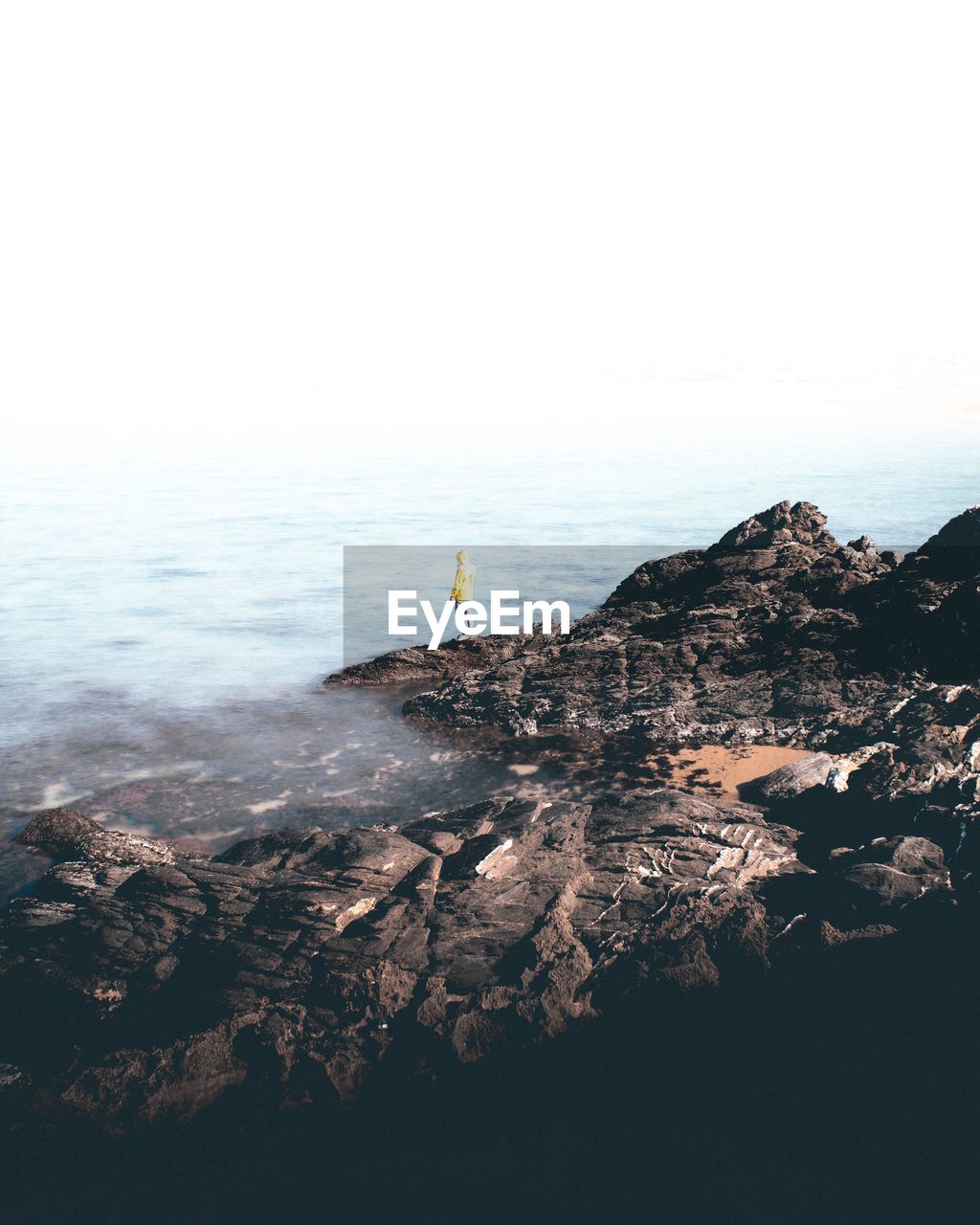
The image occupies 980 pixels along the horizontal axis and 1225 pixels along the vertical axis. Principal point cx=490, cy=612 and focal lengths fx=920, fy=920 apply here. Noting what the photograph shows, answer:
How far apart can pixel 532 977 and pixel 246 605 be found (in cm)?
2413

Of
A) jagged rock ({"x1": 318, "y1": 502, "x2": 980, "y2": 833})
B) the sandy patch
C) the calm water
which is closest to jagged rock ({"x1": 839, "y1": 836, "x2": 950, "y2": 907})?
jagged rock ({"x1": 318, "y1": 502, "x2": 980, "y2": 833})

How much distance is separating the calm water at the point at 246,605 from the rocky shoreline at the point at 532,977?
2074 millimetres

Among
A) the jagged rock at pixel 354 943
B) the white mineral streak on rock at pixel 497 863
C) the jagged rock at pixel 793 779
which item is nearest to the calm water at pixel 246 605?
the jagged rock at pixel 354 943

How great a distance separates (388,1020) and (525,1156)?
1.75 metres

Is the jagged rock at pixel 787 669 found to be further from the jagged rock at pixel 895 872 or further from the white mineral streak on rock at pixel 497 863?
the white mineral streak on rock at pixel 497 863

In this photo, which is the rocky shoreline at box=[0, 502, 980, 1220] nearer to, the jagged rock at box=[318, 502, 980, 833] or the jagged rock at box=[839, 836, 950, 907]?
the jagged rock at box=[839, 836, 950, 907]

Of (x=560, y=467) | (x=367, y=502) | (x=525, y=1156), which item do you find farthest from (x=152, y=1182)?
(x=560, y=467)

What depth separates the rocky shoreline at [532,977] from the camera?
7.07 meters

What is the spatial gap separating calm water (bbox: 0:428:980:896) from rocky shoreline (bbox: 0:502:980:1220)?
2074 mm

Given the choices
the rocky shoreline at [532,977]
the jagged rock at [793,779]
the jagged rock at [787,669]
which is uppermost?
the jagged rock at [787,669]

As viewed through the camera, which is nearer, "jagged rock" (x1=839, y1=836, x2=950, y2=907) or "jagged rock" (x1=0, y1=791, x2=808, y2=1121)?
"jagged rock" (x1=0, y1=791, x2=808, y2=1121)

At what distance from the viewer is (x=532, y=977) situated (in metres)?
8.41

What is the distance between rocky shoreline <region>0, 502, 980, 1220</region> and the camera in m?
7.07

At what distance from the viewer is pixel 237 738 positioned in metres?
16.4
